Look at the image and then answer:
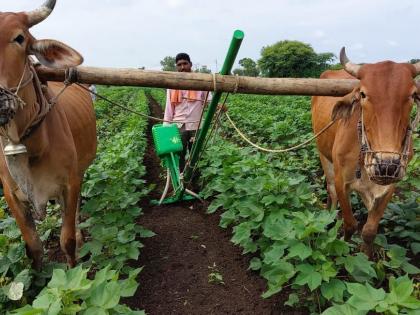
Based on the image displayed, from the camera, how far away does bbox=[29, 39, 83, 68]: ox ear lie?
2.87m

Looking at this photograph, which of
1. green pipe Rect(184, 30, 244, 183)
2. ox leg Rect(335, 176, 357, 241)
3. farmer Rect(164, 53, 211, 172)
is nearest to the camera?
green pipe Rect(184, 30, 244, 183)

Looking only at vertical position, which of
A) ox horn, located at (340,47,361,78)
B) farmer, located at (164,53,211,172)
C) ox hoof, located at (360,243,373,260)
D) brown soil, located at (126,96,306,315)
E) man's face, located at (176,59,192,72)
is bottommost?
brown soil, located at (126,96,306,315)

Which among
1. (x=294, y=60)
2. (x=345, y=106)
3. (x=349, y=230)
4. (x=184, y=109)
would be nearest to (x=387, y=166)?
(x=345, y=106)

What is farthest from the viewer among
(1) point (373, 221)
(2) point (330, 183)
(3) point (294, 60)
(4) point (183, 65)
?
(3) point (294, 60)

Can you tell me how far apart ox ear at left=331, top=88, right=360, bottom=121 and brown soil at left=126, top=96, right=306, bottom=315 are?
5.14 ft

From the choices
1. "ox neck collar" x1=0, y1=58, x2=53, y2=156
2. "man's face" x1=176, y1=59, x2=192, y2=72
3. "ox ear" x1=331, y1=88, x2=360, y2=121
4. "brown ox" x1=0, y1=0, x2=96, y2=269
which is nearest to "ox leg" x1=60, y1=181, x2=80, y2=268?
"brown ox" x1=0, y1=0, x2=96, y2=269

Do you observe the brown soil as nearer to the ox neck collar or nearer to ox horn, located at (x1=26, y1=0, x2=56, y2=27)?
the ox neck collar

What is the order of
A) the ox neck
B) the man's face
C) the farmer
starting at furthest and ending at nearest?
the farmer
the man's face
the ox neck

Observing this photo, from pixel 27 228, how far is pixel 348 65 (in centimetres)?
285

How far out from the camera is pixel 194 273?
4086mm

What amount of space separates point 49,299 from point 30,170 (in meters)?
1.41

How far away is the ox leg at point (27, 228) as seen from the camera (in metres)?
3.34

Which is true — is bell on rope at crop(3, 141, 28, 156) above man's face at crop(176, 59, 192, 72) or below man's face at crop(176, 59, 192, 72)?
below

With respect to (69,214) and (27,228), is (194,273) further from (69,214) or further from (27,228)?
(27,228)
